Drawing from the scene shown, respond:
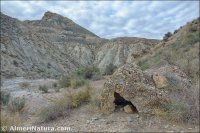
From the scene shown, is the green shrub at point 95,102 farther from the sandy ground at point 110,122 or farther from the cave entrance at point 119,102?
the cave entrance at point 119,102

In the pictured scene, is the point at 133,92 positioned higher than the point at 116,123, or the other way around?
the point at 133,92

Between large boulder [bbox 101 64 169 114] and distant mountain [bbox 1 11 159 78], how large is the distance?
17146 mm

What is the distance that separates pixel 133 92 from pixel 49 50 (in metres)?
32.0

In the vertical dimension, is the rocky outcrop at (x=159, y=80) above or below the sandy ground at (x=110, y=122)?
above

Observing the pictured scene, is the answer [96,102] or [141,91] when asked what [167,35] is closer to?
[96,102]

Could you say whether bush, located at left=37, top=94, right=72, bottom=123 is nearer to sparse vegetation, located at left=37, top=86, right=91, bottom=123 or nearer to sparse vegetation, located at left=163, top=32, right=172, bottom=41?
sparse vegetation, located at left=37, top=86, right=91, bottom=123

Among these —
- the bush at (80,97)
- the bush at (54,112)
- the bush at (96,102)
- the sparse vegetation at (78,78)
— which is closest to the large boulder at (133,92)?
the bush at (96,102)

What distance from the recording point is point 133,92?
27.5 ft

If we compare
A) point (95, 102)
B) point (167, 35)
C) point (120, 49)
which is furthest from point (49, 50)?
point (95, 102)

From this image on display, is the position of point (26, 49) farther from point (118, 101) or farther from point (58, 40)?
point (58, 40)

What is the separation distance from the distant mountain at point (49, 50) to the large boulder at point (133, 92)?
17146 mm

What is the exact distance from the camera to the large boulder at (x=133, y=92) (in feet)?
26.4

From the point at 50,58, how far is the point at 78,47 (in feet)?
95.4

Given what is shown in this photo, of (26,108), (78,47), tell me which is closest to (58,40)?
(78,47)
